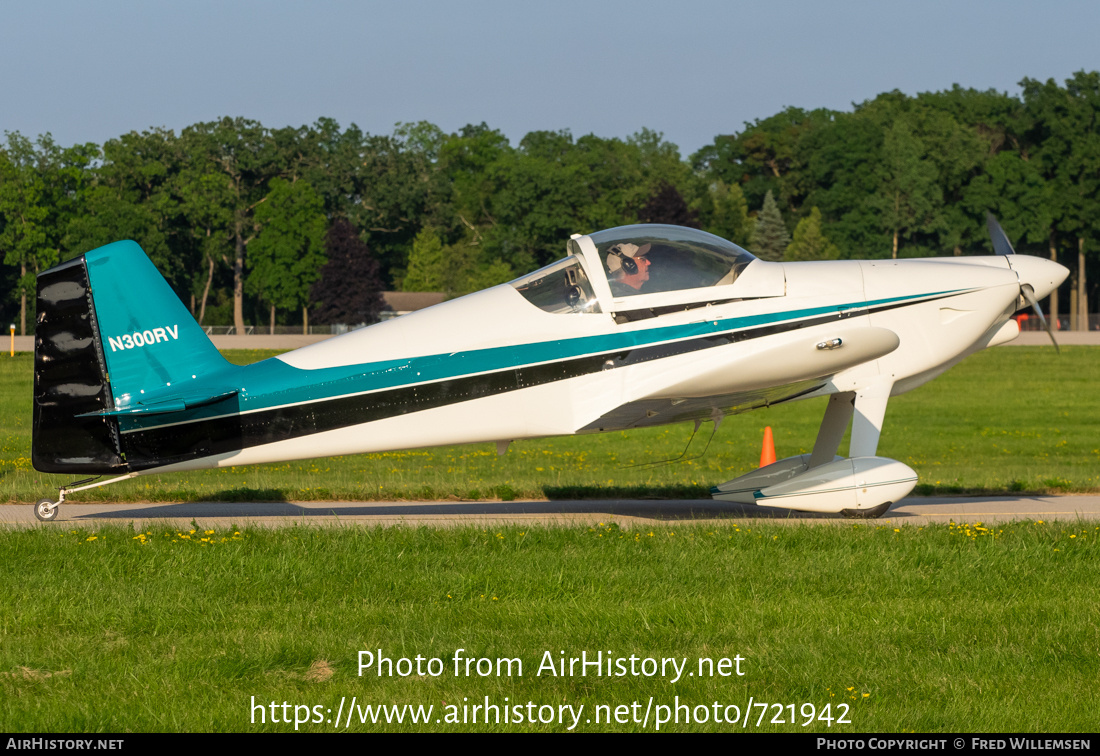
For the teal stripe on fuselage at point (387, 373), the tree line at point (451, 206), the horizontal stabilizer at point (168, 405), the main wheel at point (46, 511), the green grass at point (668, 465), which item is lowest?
the green grass at point (668, 465)

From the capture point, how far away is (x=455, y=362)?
968 centimetres

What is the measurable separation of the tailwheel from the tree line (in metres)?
75.4

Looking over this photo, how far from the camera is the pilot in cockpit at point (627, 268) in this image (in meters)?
9.58

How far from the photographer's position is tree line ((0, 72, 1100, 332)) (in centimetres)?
8888

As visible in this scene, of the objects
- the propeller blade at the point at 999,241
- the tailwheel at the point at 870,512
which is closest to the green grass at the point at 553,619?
the tailwheel at the point at 870,512

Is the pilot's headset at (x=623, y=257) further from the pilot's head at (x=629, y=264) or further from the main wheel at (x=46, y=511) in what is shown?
the main wheel at (x=46, y=511)

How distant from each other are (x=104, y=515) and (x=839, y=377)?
742 cm

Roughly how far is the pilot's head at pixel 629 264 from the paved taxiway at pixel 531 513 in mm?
2260

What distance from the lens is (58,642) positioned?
6.18m

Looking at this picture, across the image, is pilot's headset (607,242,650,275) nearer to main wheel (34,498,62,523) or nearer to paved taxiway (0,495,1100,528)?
paved taxiway (0,495,1100,528)

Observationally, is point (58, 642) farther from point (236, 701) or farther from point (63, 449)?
point (63, 449)

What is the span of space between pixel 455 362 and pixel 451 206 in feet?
327

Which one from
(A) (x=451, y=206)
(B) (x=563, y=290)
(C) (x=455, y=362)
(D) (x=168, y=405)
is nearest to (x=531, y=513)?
(C) (x=455, y=362)

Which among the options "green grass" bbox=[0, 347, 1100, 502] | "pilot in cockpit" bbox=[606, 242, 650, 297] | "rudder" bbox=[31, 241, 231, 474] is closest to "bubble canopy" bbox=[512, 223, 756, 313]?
"pilot in cockpit" bbox=[606, 242, 650, 297]
